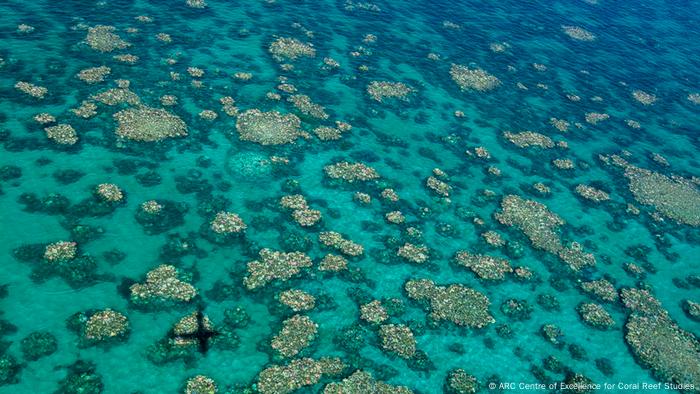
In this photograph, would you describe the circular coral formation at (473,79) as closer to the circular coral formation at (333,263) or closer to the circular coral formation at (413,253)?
the circular coral formation at (413,253)

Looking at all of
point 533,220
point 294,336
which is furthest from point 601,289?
point 294,336

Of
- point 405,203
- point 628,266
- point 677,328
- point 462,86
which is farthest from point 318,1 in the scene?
point 677,328

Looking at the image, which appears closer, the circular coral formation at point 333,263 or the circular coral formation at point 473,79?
the circular coral formation at point 333,263

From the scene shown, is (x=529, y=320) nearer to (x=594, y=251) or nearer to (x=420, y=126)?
(x=594, y=251)

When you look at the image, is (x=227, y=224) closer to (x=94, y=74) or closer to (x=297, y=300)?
(x=297, y=300)

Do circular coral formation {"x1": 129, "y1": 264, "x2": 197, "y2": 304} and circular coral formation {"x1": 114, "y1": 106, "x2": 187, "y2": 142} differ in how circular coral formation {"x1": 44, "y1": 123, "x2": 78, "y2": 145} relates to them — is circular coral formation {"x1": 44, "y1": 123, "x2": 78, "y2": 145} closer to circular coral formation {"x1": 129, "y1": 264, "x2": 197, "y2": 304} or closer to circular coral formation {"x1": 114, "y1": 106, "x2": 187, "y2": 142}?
circular coral formation {"x1": 114, "y1": 106, "x2": 187, "y2": 142}

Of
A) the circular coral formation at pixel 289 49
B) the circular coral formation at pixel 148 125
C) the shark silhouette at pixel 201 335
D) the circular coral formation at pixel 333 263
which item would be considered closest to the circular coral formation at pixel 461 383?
the circular coral formation at pixel 333 263
